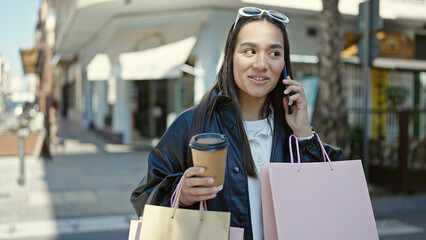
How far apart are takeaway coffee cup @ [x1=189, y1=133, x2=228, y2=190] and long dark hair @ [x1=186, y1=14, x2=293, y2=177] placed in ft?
0.92

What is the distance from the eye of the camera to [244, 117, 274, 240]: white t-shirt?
175 centimetres

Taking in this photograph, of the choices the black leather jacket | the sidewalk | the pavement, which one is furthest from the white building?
the black leather jacket

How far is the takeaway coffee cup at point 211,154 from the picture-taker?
53.8 inches

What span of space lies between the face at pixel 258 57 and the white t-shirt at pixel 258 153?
149 mm

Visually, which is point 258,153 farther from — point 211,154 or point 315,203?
point 211,154

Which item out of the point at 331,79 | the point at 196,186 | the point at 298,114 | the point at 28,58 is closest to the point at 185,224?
the point at 196,186

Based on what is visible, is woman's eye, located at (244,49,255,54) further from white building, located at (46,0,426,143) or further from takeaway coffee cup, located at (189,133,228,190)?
white building, located at (46,0,426,143)

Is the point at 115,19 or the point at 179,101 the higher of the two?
the point at 115,19

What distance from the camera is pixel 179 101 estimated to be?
15188 mm

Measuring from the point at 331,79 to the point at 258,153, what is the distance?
6.02 metres

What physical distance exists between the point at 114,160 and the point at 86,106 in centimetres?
1234

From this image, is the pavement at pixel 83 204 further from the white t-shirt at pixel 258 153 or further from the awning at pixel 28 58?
the awning at pixel 28 58

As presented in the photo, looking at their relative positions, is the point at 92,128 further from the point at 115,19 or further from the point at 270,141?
the point at 270,141

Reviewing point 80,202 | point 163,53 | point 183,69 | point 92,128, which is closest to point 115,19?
point 163,53
